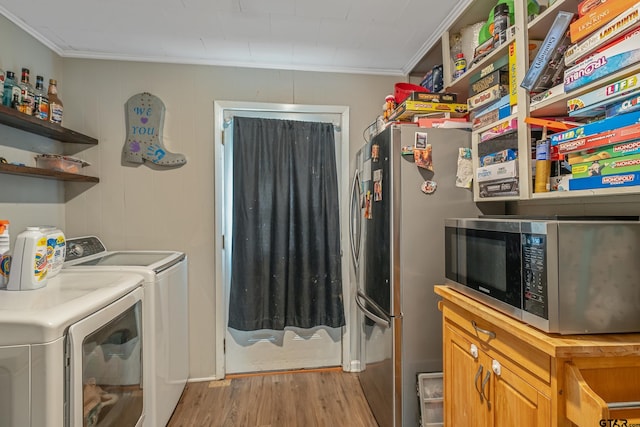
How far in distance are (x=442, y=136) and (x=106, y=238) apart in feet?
7.86

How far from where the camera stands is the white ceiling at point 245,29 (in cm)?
179

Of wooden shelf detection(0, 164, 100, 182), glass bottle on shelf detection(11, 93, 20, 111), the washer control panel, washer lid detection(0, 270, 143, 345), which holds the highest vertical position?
glass bottle on shelf detection(11, 93, 20, 111)

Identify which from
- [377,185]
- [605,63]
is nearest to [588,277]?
[605,63]

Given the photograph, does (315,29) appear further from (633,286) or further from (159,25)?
(633,286)

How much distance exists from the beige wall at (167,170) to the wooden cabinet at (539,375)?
6.17 feet

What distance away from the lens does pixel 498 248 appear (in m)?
1.17

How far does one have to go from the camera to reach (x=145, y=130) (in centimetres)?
236

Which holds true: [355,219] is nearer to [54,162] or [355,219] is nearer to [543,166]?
[543,166]

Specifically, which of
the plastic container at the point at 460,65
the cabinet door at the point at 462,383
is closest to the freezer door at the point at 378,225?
the cabinet door at the point at 462,383

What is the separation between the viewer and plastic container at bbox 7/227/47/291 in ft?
4.13

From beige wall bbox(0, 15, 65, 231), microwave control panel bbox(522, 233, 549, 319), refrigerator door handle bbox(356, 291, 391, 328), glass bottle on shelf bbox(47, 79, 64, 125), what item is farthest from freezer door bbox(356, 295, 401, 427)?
glass bottle on shelf bbox(47, 79, 64, 125)

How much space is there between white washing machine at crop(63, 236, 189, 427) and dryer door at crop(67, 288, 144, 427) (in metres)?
0.07

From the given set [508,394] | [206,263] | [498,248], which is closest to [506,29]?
[498,248]

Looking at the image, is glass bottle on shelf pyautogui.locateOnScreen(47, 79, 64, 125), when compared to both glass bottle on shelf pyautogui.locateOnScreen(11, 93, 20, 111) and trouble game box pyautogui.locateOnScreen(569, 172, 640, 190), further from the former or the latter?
trouble game box pyautogui.locateOnScreen(569, 172, 640, 190)
